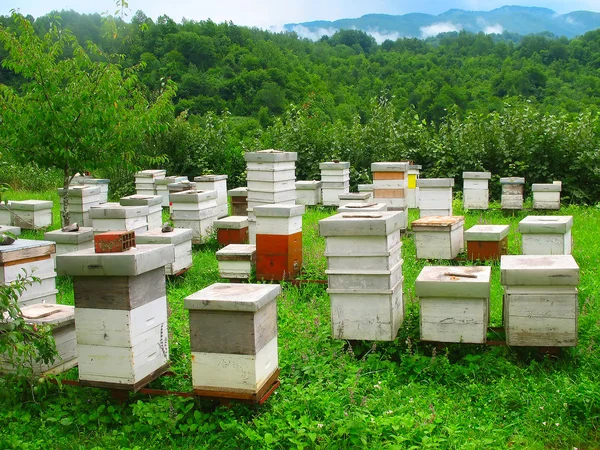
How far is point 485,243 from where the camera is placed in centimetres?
704

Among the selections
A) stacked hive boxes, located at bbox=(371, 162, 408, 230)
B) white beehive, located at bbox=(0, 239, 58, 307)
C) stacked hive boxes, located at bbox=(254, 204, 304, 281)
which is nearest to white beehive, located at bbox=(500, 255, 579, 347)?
stacked hive boxes, located at bbox=(254, 204, 304, 281)

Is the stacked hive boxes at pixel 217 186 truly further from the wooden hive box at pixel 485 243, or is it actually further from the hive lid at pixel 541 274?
the hive lid at pixel 541 274

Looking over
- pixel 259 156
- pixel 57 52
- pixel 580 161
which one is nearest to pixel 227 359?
pixel 259 156

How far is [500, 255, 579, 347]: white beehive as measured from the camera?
4262 millimetres

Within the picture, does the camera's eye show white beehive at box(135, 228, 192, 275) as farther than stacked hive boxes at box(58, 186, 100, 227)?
No

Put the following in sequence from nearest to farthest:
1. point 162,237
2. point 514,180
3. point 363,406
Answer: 1. point 363,406
2. point 162,237
3. point 514,180

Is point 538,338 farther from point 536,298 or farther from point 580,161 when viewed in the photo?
point 580,161

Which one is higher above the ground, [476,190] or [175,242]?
[476,190]

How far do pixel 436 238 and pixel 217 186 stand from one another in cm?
407

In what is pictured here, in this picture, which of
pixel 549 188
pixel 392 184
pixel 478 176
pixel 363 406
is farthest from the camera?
pixel 478 176

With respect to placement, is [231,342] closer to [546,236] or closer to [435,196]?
[546,236]

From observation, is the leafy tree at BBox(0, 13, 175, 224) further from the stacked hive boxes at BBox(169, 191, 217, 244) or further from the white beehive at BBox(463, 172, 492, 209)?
the white beehive at BBox(463, 172, 492, 209)

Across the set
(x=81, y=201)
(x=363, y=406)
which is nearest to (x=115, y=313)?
(x=363, y=406)

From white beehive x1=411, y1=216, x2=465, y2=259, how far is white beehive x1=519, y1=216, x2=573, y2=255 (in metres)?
0.82
